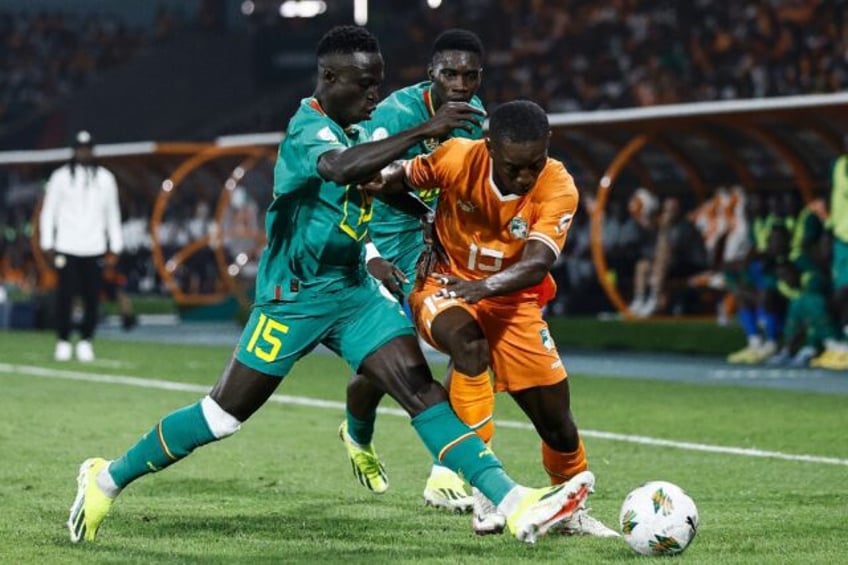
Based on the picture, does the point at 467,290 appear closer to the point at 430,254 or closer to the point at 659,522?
the point at 430,254

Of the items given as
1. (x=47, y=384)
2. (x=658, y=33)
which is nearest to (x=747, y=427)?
(x=47, y=384)

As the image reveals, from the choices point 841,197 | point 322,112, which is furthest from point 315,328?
point 841,197

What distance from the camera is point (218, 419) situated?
6.46m

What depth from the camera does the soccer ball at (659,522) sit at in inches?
239

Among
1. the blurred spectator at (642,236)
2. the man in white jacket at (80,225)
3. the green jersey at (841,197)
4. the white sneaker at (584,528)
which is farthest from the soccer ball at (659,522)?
the blurred spectator at (642,236)

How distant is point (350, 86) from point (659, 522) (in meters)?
1.97

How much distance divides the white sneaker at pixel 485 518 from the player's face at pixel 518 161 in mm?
1199

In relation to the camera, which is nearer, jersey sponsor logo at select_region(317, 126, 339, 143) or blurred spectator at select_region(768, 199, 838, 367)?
jersey sponsor logo at select_region(317, 126, 339, 143)

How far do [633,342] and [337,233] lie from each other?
1337 centimetres

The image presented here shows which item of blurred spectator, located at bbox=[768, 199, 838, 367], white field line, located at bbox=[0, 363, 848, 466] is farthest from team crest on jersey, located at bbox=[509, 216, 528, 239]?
blurred spectator, located at bbox=[768, 199, 838, 367]

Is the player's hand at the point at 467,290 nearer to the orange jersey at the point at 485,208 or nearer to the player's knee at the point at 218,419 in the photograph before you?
the orange jersey at the point at 485,208

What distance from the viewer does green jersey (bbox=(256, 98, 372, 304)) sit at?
6.39 metres

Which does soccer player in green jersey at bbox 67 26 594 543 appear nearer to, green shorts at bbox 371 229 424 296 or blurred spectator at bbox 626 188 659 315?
green shorts at bbox 371 229 424 296

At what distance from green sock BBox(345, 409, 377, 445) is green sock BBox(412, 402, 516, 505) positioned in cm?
173
